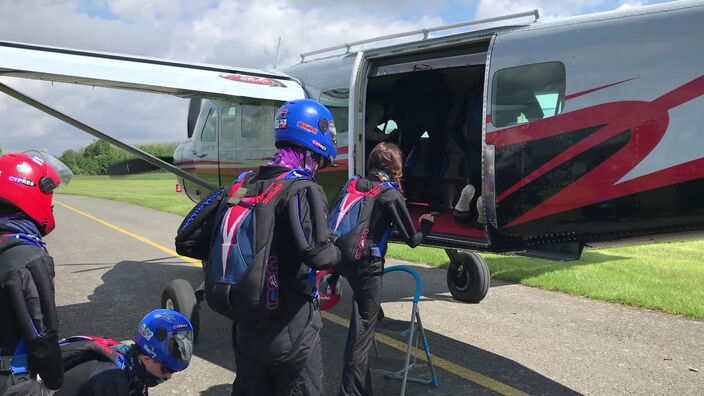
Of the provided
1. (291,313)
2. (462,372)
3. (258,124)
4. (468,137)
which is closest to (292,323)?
(291,313)

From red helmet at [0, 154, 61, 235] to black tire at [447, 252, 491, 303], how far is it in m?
5.61

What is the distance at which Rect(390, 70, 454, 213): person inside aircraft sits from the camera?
764 centimetres

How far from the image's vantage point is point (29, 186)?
2691mm

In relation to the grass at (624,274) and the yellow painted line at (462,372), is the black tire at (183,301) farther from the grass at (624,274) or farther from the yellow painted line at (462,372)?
the grass at (624,274)

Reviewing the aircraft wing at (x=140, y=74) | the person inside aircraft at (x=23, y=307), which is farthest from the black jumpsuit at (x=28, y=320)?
the aircraft wing at (x=140, y=74)

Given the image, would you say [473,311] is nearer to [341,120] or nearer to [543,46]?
[341,120]

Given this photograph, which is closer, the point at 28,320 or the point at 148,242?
the point at 28,320

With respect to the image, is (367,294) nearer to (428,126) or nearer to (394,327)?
(394,327)

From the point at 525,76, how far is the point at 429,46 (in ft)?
4.02

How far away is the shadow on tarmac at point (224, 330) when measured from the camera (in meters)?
4.63

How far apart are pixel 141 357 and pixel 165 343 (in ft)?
0.53

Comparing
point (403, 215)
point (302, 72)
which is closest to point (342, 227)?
point (403, 215)

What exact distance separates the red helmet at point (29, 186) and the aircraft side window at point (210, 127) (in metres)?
6.53

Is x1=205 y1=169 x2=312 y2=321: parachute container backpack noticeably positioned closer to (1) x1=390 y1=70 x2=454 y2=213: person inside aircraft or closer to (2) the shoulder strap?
(2) the shoulder strap
